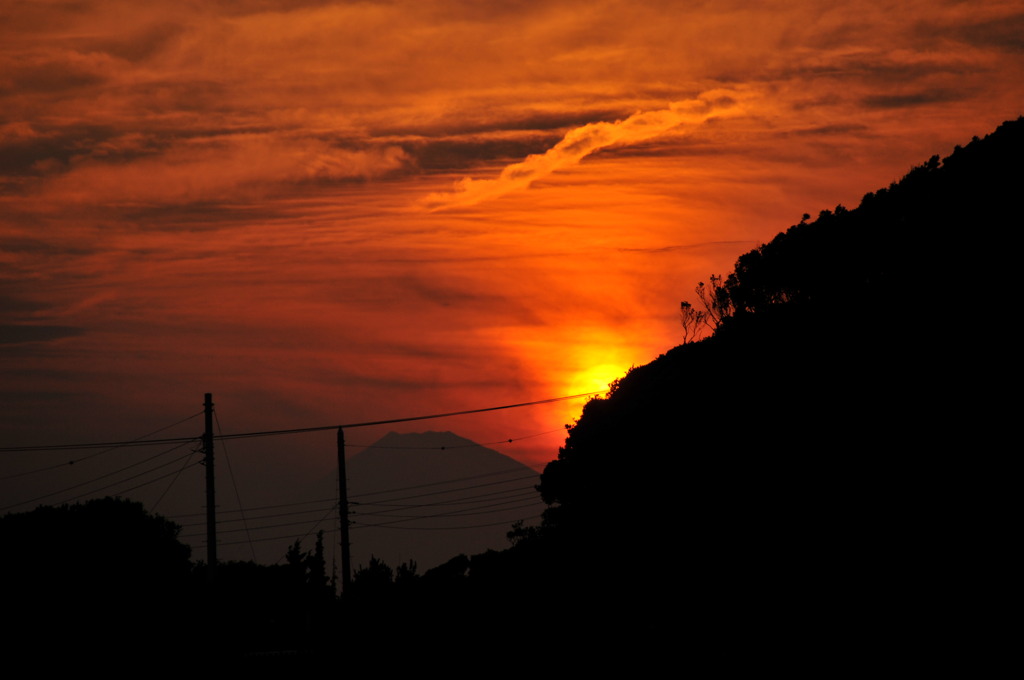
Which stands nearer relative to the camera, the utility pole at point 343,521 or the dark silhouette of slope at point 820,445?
the dark silhouette of slope at point 820,445

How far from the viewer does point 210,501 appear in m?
43.8

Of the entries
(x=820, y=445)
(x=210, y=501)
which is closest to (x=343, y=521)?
(x=210, y=501)

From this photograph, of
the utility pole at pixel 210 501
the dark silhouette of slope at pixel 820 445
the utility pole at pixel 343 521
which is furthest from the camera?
the utility pole at pixel 343 521

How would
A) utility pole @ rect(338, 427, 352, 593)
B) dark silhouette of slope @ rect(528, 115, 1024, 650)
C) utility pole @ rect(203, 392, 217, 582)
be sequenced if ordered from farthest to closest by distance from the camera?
1. utility pole @ rect(338, 427, 352, 593)
2. utility pole @ rect(203, 392, 217, 582)
3. dark silhouette of slope @ rect(528, 115, 1024, 650)

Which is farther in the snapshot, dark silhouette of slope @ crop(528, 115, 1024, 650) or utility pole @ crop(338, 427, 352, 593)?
utility pole @ crop(338, 427, 352, 593)

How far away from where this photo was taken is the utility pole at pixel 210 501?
43219mm

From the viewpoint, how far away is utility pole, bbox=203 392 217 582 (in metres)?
43.2

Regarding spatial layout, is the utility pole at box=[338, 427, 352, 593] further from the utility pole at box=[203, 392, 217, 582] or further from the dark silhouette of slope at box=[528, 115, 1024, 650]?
the dark silhouette of slope at box=[528, 115, 1024, 650]

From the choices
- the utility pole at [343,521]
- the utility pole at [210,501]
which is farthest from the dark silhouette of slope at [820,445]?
the utility pole at [210,501]

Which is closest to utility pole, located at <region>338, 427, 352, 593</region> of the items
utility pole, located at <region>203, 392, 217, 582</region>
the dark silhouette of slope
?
utility pole, located at <region>203, 392, 217, 582</region>

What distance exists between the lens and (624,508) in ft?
117

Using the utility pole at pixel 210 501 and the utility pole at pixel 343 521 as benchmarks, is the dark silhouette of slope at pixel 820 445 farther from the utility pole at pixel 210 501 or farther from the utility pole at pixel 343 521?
the utility pole at pixel 210 501

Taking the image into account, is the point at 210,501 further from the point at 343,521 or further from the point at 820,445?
the point at 820,445

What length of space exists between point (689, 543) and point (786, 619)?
6.49 meters
